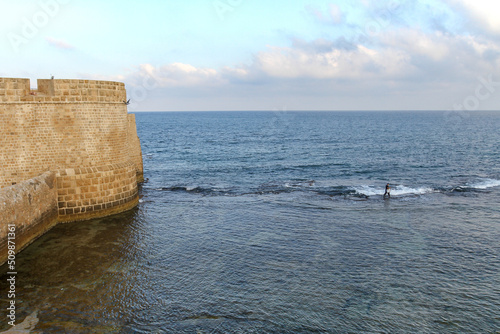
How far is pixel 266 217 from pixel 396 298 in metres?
11.4

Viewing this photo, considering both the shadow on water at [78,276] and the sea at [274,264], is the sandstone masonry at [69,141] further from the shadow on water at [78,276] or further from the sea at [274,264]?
the shadow on water at [78,276]

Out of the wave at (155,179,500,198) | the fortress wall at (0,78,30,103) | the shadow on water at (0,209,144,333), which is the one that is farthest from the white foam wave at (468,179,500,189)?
the fortress wall at (0,78,30,103)

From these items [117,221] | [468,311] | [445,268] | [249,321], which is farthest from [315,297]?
[117,221]

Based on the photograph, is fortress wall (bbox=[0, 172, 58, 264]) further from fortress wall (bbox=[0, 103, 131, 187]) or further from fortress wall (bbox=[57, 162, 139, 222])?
fortress wall (bbox=[0, 103, 131, 187])

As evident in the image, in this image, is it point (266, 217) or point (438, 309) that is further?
point (266, 217)

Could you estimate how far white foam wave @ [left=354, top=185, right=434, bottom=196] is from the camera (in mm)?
31644

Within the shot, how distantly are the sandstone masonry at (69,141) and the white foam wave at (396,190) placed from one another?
20.1 meters

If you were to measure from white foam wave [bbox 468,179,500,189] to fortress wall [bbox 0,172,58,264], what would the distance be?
112 feet

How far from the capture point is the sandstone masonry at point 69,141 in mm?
20281

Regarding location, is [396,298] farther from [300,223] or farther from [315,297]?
[300,223]

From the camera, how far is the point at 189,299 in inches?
548

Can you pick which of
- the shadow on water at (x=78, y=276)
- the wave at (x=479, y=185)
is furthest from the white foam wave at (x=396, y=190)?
the shadow on water at (x=78, y=276)

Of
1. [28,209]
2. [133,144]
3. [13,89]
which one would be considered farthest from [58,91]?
[133,144]

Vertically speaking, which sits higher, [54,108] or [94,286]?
[54,108]
